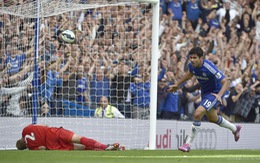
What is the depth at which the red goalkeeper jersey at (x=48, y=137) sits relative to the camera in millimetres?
13352

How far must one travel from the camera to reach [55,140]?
13.4m

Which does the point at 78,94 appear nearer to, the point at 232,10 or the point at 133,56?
the point at 133,56

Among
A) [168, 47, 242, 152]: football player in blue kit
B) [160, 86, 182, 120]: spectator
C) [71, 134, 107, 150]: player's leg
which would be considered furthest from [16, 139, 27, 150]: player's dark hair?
[160, 86, 182, 120]: spectator

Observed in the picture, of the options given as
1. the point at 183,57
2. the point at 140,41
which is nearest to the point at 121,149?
the point at 140,41

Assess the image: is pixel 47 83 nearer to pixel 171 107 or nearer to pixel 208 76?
pixel 171 107

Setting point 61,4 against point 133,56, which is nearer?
point 61,4

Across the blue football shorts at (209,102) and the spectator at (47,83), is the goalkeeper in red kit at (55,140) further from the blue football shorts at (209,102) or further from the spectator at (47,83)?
the spectator at (47,83)

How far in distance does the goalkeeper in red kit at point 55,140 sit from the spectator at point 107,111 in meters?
3.76

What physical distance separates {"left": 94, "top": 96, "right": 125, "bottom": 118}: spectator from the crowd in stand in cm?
7

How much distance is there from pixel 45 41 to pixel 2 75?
59.2 inches

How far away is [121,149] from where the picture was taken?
13852 millimetres

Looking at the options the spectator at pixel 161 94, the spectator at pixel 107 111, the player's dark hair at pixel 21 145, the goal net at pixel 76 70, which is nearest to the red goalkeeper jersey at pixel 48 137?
the player's dark hair at pixel 21 145

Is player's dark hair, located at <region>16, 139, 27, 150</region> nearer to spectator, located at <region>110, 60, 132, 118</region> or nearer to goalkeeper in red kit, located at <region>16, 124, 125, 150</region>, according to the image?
goalkeeper in red kit, located at <region>16, 124, 125, 150</region>

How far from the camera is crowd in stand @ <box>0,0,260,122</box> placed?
16312 millimetres
